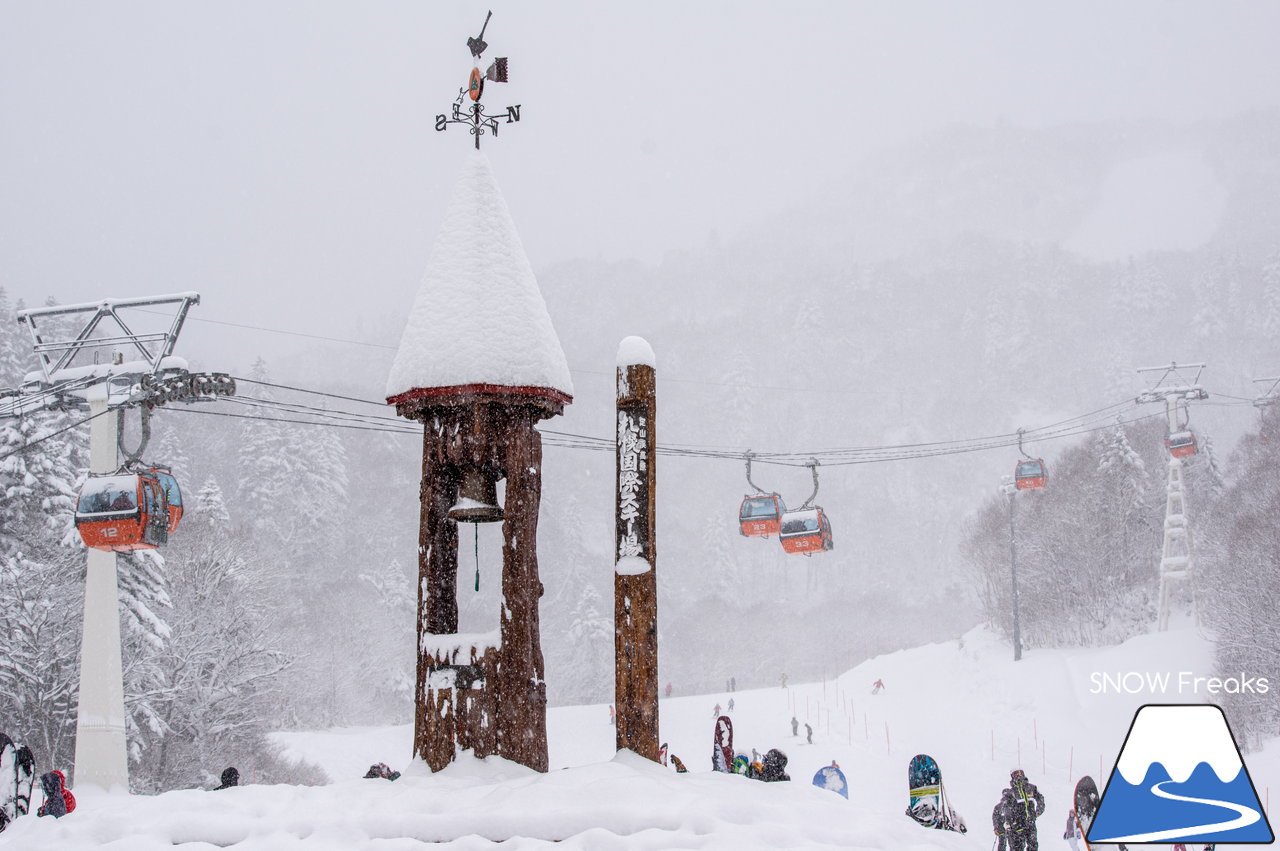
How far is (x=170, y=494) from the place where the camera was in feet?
45.0

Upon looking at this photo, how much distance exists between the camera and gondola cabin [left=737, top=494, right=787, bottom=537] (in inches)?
856

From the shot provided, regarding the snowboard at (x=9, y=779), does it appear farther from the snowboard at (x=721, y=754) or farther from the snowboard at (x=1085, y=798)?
the snowboard at (x=1085, y=798)

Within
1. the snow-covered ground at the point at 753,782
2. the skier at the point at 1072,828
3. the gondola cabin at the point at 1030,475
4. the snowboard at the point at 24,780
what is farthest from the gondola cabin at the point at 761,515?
the snowboard at the point at 24,780

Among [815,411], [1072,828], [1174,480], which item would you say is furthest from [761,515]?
[815,411]

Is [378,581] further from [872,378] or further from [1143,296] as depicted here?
[1143,296]

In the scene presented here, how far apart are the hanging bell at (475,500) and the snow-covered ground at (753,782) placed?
5.76ft

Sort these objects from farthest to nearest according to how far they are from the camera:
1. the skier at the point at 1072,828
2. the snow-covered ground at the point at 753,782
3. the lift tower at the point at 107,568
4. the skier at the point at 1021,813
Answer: the lift tower at the point at 107,568 < the skier at the point at 1072,828 < the skier at the point at 1021,813 < the snow-covered ground at the point at 753,782

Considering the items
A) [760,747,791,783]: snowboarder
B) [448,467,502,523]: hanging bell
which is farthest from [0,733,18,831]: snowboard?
[760,747,791,783]: snowboarder

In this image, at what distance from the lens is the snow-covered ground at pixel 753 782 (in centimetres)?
524

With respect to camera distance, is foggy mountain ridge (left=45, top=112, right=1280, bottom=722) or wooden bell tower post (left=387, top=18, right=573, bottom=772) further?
foggy mountain ridge (left=45, top=112, right=1280, bottom=722)

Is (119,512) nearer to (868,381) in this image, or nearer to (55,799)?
(55,799)

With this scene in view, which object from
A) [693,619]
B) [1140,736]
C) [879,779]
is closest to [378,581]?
[693,619]

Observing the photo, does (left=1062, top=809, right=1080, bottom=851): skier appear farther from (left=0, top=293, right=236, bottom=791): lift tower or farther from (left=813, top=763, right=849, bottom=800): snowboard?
(left=0, top=293, right=236, bottom=791): lift tower

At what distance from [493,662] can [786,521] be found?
15945 millimetres
